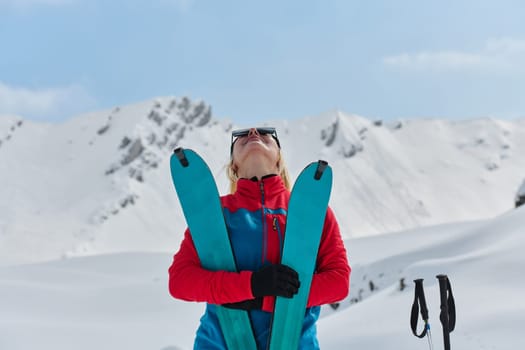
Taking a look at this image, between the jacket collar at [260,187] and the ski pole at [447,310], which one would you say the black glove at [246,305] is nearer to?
the jacket collar at [260,187]

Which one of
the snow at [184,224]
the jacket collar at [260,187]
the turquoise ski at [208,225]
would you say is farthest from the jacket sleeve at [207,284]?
the snow at [184,224]

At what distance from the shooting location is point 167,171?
72500 millimetres

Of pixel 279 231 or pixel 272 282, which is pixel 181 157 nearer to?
pixel 279 231

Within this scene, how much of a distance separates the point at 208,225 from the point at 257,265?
1.07ft

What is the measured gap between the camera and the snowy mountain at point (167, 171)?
197ft

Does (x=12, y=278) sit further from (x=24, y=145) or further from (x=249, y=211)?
(x=24, y=145)

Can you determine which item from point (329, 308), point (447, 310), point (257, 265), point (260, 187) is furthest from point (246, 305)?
point (329, 308)

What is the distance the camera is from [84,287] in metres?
17.8

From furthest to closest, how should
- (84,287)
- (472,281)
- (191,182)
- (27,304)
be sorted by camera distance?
(84,287) < (27,304) < (472,281) < (191,182)

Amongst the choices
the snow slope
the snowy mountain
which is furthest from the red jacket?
the snowy mountain

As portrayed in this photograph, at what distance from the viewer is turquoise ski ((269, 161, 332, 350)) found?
2590mm

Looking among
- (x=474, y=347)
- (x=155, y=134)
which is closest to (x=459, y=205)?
(x=155, y=134)

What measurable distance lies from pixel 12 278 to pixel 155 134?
196 ft

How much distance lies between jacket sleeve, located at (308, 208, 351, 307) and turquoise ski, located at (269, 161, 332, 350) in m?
0.05
